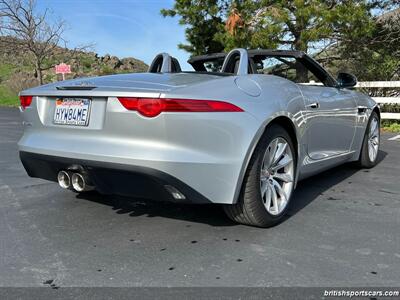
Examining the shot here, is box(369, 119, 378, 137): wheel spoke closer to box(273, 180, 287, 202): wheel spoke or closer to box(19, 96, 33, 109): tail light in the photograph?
box(273, 180, 287, 202): wheel spoke

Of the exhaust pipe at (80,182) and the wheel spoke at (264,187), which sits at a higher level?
the wheel spoke at (264,187)

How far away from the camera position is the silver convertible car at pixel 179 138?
278 centimetres

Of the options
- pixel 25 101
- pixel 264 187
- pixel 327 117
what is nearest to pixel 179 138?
pixel 264 187

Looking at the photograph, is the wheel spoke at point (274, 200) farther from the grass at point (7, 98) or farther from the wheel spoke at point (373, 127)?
the grass at point (7, 98)

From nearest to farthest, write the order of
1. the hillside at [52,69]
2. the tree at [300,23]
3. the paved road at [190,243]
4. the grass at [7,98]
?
the paved road at [190,243] < the tree at [300,23] < the grass at [7,98] < the hillside at [52,69]

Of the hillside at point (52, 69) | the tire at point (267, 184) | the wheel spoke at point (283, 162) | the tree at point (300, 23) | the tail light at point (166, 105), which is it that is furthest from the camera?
the hillside at point (52, 69)

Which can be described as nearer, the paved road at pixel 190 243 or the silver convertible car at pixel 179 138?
the paved road at pixel 190 243

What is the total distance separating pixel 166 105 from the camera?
2732 millimetres

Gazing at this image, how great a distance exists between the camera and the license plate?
9.96 ft

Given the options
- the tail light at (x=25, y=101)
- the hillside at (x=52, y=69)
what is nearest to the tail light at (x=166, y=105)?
the tail light at (x=25, y=101)

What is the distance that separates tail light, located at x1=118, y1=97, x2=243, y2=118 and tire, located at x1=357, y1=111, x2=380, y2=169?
3.16m

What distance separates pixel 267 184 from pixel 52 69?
36439 mm

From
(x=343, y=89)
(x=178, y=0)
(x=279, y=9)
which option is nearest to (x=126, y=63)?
(x=178, y=0)

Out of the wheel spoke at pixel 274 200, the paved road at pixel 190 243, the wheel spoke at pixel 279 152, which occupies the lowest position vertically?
the paved road at pixel 190 243
